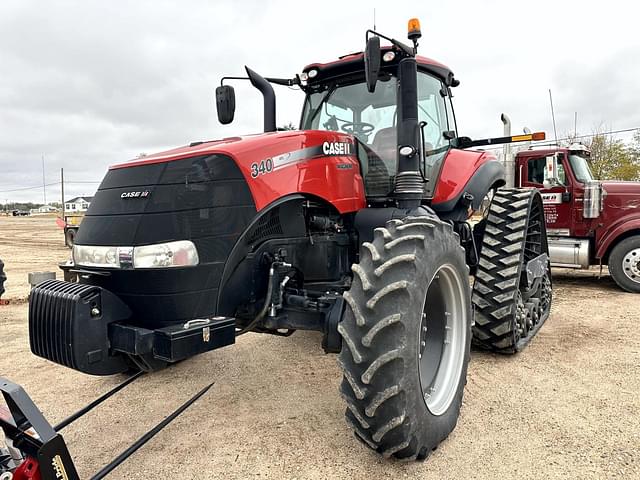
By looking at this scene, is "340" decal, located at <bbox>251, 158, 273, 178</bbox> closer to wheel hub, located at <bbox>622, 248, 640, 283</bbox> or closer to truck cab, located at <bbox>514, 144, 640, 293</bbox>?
truck cab, located at <bbox>514, 144, 640, 293</bbox>

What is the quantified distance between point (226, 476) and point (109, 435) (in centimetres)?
96

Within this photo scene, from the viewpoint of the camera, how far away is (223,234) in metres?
2.57

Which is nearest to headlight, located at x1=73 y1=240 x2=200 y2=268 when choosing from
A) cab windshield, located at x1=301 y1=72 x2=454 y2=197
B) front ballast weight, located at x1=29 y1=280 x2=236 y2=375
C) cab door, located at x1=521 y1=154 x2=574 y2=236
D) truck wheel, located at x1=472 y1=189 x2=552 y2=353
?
front ballast weight, located at x1=29 y1=280 x2=236 y2=375

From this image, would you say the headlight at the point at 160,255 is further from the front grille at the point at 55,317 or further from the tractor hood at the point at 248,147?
the tractor hood at the point at 248,147

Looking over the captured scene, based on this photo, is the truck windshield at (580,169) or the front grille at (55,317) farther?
the truck windshield at (580,169)

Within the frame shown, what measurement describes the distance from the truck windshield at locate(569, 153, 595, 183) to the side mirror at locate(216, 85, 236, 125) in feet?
21.2

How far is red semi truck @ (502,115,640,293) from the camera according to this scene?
7.36m

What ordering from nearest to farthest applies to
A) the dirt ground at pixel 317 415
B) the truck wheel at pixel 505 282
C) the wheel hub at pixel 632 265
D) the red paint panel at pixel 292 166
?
1. the dirt ground at pixel 317 415
2. the red paint panel at pixel 292 166
3. the truck wheel at pixel 505 282
4. the wheel hub at pixel 632 265

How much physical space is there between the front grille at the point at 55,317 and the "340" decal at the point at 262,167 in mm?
1023

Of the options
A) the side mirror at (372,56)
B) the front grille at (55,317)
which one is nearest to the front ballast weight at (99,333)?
the front grille at (55,317)

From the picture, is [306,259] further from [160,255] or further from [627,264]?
[627,264]

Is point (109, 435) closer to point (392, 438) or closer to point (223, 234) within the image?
point (223, 234)

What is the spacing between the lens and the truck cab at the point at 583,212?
7359 millimetres

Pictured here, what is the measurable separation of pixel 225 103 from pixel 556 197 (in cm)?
638
